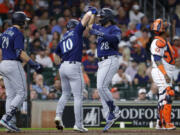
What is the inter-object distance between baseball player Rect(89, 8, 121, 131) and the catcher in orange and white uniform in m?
0.99

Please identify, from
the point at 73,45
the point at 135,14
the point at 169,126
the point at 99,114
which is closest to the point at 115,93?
the point at 99,114

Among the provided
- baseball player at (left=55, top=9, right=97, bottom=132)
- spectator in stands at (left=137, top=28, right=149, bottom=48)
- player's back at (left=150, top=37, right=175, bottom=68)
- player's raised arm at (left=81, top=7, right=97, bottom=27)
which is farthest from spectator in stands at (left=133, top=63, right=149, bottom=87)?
player's raised arm at (left=81, top=7, right=97, bottom=27)

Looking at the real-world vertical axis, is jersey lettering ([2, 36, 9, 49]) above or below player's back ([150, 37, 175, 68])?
above

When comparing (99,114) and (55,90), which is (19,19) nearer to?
(55,90)

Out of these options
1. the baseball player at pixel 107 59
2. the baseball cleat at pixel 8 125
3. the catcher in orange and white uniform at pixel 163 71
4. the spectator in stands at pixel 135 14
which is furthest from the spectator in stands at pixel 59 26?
the baseball cleat at pixel 8 125

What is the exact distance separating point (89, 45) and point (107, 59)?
738 cm

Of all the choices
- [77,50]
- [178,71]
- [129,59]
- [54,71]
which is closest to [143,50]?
[129,59]

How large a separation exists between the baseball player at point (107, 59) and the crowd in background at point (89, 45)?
1.03 metres

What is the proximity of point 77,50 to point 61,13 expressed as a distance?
10.2 m

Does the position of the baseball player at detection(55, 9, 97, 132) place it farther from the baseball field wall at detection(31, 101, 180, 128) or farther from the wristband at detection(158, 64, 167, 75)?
the baseball field wall at detection(31, 101, 180, 128)

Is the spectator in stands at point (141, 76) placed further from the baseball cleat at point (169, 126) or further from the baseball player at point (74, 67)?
the baseball player at point (74, 67)

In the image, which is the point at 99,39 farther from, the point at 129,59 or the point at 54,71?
the point at 129,59

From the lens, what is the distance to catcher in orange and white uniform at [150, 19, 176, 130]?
9.81 metres

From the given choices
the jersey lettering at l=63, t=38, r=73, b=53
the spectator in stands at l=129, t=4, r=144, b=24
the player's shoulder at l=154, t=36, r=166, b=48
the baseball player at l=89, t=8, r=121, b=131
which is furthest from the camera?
the spectator in stands at l=129, t=4, r=144, b=24
